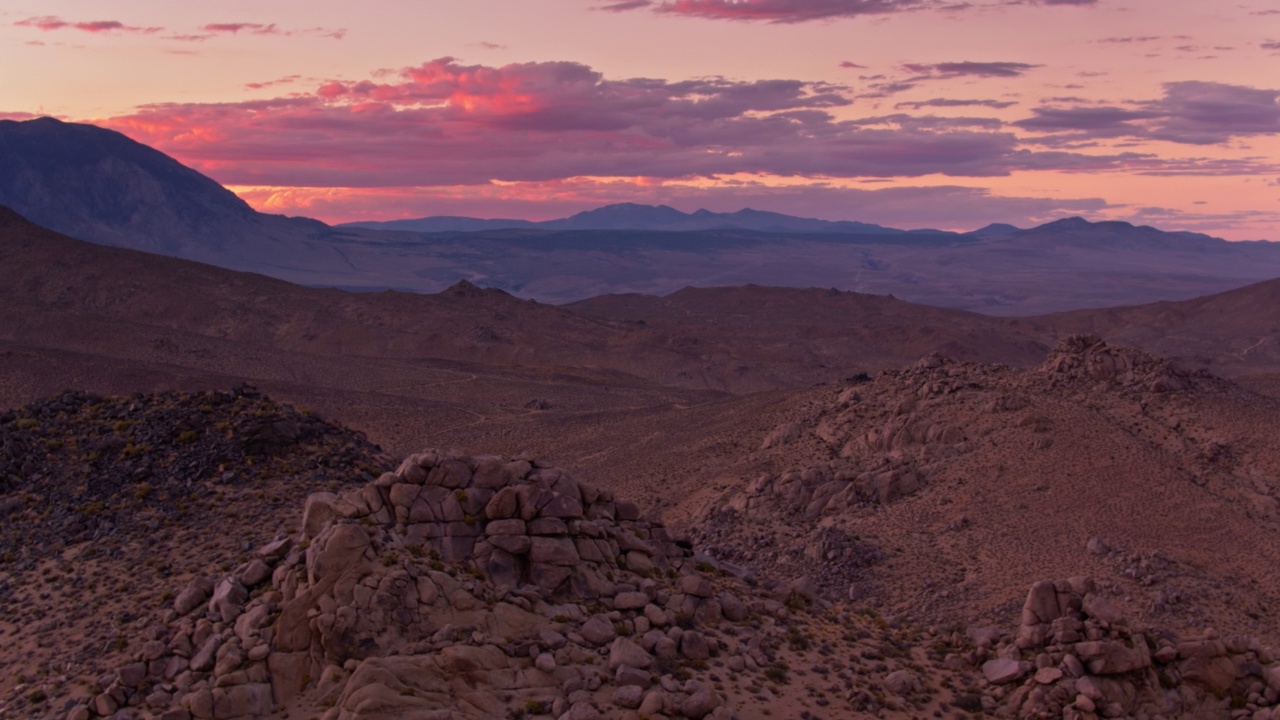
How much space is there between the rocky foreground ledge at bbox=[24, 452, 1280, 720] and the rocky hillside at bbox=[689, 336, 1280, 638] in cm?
636

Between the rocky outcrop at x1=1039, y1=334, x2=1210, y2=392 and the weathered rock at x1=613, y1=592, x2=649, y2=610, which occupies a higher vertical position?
the rocky outcrop at x1=1039, y1=334, x2=1210, y2=392

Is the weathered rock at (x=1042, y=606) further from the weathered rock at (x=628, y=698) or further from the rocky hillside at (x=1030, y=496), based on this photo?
the weathered rock at (x=628, y=698)

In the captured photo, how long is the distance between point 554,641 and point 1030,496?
18.2m

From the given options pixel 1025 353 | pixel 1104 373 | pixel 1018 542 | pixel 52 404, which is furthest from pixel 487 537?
pixel 1025 353

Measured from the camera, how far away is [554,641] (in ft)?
57.5

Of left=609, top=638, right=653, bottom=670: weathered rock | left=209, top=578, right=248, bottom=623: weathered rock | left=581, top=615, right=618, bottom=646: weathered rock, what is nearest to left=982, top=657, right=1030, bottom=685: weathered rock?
left=609, top=638, right=653, bottom=670: weathered rock

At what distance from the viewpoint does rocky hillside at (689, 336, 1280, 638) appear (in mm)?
28000

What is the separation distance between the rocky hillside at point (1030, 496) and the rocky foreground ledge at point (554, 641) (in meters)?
6.36

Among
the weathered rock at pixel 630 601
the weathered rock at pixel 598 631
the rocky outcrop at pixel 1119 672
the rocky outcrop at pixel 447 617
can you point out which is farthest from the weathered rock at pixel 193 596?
the rocky outcrop at pixel 1119 672

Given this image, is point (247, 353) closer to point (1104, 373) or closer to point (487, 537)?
point (1104, 373)

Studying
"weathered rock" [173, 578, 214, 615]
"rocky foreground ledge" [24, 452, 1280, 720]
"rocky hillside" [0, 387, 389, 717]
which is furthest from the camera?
"rocky hillside" [0, 387, 389, 717]

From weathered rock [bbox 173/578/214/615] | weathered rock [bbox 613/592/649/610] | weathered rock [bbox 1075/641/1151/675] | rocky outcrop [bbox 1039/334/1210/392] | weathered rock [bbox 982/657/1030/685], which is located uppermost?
rocky outcrop [bbox 1039/334/1210/392]

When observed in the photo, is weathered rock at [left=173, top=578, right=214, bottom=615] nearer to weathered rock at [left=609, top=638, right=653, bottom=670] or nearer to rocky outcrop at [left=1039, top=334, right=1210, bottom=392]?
weathered rock at [left=609, top=638, right=653, bottom=670]

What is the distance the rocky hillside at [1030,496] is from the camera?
28.0 meters
